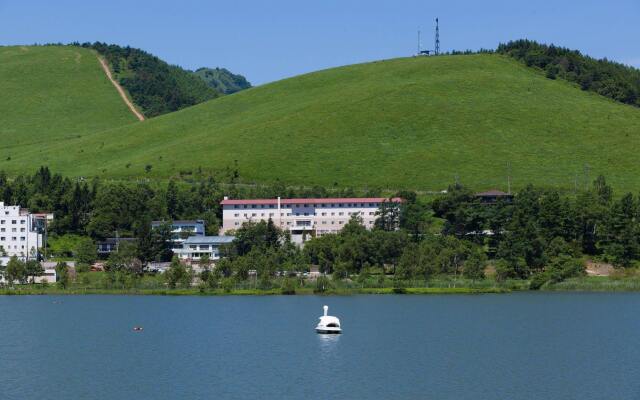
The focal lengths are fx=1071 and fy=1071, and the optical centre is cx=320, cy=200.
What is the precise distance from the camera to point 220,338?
282 ft

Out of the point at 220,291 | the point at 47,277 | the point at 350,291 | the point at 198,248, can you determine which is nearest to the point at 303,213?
the point at 198,248

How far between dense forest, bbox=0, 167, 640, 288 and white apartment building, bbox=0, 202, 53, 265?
6249mm

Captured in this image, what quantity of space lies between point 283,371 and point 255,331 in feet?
71.9

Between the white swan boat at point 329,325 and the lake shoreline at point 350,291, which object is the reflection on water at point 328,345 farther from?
the lake shoreline at point 350,291

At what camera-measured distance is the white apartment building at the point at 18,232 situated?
15950 centimetres

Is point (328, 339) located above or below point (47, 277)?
below

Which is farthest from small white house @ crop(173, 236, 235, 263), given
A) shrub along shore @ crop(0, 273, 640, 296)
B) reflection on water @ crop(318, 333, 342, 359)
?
reflection on water @ crop(318, 333, 342, 359)

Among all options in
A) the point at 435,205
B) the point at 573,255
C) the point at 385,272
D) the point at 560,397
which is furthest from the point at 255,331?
the point at 435,205

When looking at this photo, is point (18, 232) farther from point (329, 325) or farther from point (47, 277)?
point (329, 325)

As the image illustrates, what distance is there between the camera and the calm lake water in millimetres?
62531

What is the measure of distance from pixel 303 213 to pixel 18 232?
45.3 metres

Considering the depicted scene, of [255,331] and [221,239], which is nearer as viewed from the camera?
[255,331]

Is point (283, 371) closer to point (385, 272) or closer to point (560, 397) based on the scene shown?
A: point (560, 397)

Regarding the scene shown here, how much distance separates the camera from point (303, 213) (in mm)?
176125
